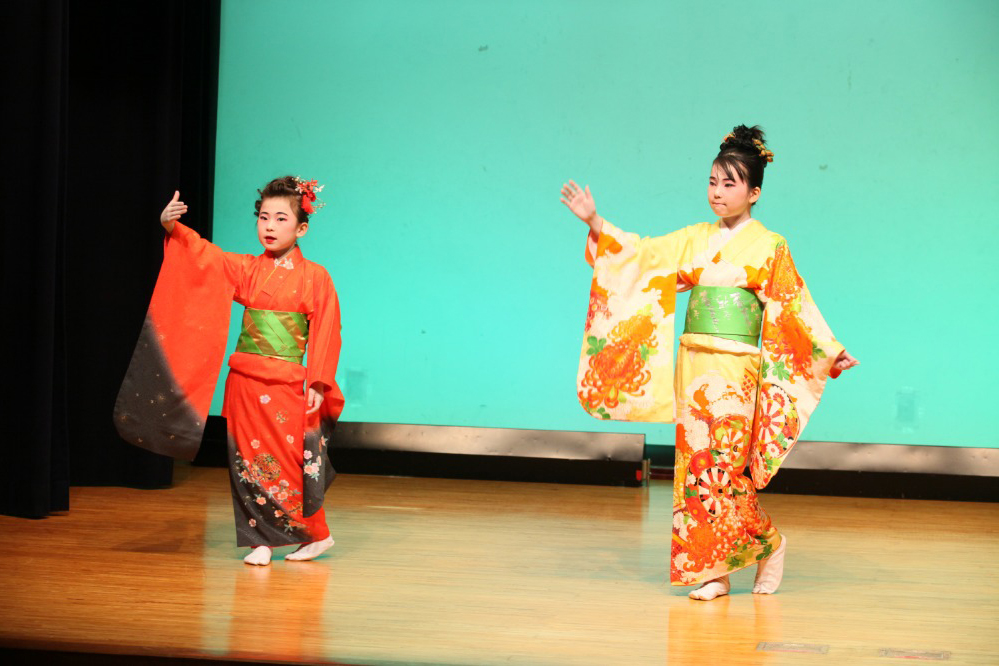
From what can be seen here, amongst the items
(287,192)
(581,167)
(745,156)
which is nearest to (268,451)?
(287,192)

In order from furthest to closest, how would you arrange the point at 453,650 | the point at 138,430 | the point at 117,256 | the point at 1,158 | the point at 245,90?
the point at 245,90 → the point at 117,256 → the point at 1,158 → the point at 138,430 → the point at 453,650

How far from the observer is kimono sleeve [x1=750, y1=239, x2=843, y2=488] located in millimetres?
3512

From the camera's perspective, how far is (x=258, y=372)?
3.81m

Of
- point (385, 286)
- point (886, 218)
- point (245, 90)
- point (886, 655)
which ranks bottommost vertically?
point (886, 655)

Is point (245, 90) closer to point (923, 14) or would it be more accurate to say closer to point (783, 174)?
point (783, 174)

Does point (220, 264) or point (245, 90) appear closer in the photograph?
point (220, 264)

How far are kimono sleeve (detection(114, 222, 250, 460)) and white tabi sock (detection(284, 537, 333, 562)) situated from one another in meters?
0.48

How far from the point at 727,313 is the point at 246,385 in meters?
1.57

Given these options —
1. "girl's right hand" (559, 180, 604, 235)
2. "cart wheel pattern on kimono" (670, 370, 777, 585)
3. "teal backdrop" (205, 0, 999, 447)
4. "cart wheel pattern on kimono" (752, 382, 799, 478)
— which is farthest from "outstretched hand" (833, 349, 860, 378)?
"teal backdrop" (205, 0, 999, 447)

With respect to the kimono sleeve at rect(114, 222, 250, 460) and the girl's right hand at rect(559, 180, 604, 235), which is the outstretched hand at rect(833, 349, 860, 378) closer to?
the girl's right hand at rect(559, 180, 604, 235)

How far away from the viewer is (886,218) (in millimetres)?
5945

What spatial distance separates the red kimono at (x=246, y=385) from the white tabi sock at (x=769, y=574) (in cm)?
143

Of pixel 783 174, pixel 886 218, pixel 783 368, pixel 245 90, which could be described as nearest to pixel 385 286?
pixel 245 90

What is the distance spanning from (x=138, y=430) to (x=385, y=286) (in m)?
2.51
